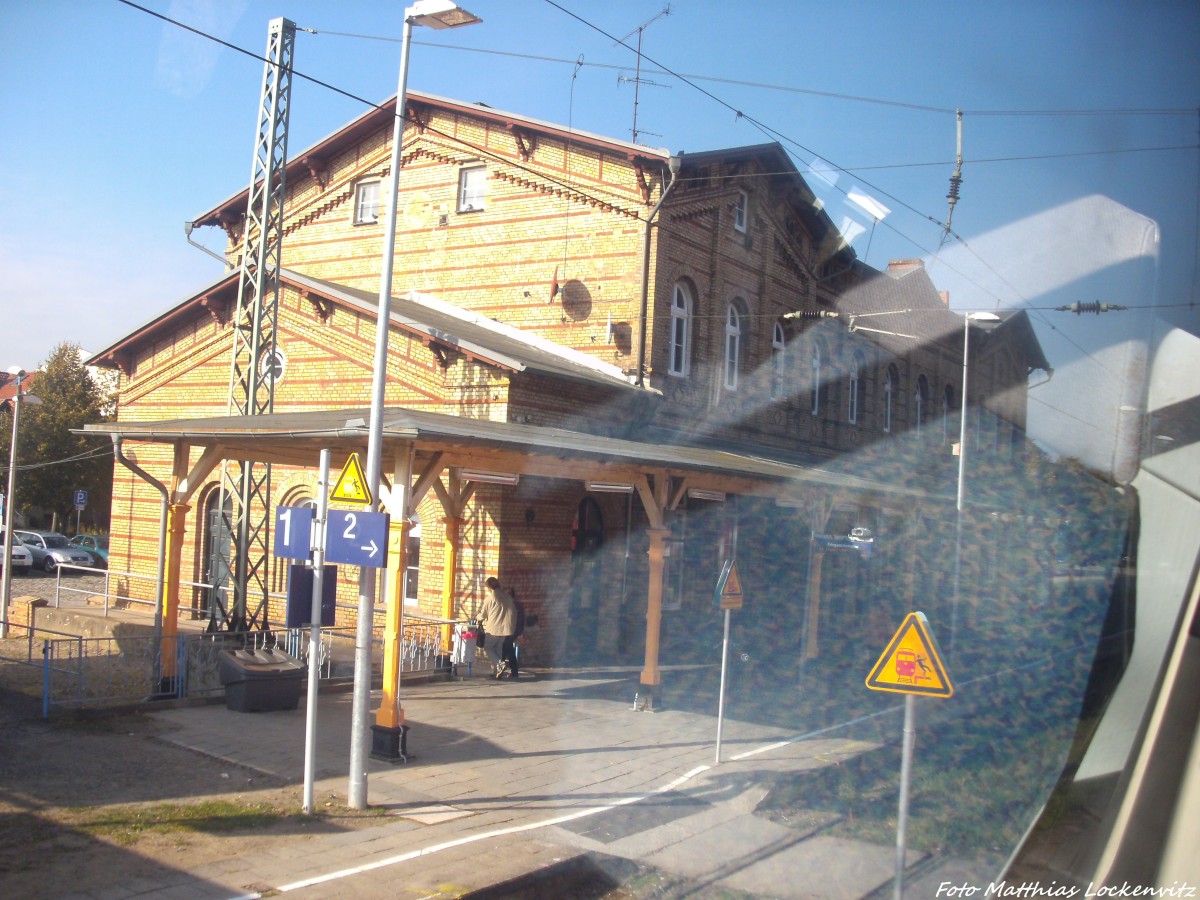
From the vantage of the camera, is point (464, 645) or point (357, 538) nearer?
point (357, 538)

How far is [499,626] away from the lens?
1489 cm

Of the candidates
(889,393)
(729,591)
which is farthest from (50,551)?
(729,591)

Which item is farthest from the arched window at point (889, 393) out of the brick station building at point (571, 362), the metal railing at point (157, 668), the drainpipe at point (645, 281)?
the metal railing at point (157, 668)

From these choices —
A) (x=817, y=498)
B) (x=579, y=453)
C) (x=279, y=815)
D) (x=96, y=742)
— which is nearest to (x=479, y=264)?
(x=817, y=498)

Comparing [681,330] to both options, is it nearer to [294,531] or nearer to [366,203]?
[366,203]

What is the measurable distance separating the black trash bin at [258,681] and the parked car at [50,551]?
28533 mm

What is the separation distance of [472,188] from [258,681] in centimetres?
1281

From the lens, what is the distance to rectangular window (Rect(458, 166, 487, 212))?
21016 millimetres

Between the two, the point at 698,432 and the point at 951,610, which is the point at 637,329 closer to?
the point at 698,432

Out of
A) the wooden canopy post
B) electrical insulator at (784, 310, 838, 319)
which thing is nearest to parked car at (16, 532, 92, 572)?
electrical insulator at (784, 310, 838, 319)

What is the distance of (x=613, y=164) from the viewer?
752 inches

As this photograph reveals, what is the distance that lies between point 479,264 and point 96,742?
1316cm

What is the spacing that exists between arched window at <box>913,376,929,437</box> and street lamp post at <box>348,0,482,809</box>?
77.7 feet

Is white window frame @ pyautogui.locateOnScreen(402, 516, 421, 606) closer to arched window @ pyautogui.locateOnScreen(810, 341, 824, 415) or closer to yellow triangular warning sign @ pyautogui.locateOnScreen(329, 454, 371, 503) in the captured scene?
yellow triangular warning sign @ pyautogui.locateOnScreen(329, 454, 371, 503)
